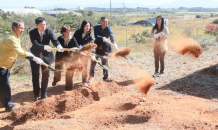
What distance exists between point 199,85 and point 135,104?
2.14m

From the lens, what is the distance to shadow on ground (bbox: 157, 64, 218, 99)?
452 centimetres

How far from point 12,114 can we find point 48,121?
0.67 meters

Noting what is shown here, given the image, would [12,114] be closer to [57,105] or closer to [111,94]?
[57,105]

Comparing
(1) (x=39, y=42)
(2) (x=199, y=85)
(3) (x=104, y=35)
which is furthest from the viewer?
(2) (x=199, y=85)

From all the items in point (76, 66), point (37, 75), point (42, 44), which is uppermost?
point (42, 44)

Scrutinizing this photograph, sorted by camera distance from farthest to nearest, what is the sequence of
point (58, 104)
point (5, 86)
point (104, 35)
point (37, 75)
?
point (104, 35)
point (37, 75)
point (58, 104)
point (5, 86)

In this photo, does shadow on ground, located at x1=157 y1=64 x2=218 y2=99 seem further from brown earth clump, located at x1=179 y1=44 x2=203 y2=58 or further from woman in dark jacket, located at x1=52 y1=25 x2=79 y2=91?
woman in dark jacket, located at x1=52 y1=25 x2=79 y2=91

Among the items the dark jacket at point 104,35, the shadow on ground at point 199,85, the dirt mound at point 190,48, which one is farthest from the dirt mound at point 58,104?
the dirt mound at point 190,48

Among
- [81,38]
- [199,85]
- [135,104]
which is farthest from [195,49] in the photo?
[81,38]

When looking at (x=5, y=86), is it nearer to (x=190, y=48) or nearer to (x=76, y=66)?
(x=76, y=66)

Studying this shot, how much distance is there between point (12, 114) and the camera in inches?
134

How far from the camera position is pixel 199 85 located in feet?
16.4

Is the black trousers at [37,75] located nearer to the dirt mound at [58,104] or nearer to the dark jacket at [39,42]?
the dark jacket at [39,42]

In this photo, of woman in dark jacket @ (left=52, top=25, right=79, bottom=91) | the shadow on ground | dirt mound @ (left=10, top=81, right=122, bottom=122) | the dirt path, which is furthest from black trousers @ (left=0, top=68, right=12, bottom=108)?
the shadow on ground
